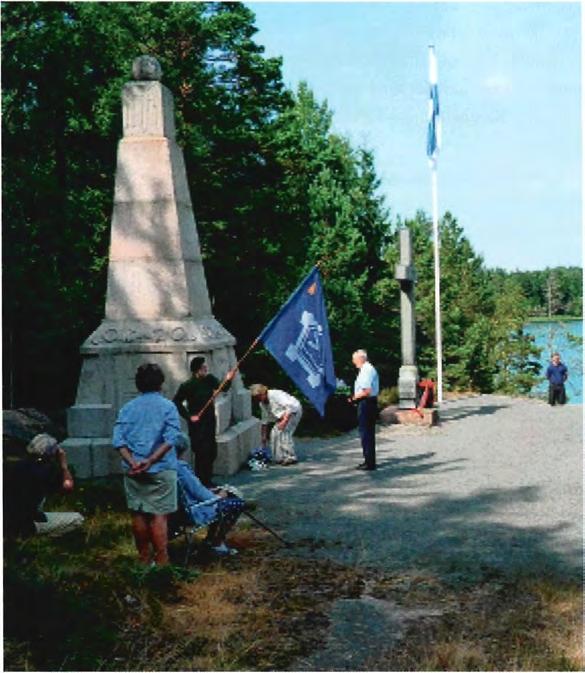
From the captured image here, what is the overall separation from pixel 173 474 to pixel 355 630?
1.80 metres

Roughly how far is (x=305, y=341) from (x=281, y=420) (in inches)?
124

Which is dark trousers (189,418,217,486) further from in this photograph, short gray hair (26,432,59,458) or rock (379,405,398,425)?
rock (379,405,398,425)

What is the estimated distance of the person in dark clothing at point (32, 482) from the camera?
20.9 ft

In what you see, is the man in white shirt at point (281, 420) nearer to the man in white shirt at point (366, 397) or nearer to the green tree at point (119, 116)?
the man in white shirt at point (366, 397)

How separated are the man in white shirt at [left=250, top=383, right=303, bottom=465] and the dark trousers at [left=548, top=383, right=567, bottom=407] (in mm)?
12922

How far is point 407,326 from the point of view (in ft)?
60.8

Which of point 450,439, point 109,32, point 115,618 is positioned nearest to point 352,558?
point 115,618

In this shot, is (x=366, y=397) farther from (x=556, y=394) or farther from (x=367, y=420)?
(x=556, y=394)

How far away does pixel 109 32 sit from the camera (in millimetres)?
21859

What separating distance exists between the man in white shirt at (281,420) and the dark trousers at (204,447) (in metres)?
2.41

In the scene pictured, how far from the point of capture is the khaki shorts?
20.3 ft

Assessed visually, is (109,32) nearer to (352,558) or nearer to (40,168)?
(40,168)

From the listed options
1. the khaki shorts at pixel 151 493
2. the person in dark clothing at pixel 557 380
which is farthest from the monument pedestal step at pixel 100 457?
the person in dark clothing at pixel 557 380

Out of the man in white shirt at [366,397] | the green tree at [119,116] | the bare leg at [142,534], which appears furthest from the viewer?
the green tree at [119,116]
